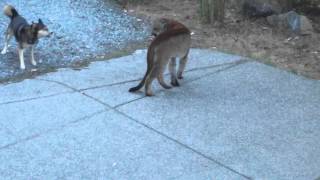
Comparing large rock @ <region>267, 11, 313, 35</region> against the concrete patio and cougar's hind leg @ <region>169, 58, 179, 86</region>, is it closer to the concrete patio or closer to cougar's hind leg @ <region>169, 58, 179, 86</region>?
the concrete patio

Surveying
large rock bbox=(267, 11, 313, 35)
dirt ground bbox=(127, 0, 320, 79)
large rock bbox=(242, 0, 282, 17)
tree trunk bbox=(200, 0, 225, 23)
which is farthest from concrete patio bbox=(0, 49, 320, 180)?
large rock bbox=(242, 0, 282, 17)

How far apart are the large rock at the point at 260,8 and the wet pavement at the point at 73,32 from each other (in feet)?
6.66

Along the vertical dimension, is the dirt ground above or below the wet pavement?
below

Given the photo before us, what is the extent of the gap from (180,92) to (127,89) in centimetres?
69

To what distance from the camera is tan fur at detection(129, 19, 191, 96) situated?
6.75 metres

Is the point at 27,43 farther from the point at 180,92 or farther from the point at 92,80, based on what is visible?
the point at 180,92

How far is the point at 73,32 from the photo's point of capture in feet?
32.8

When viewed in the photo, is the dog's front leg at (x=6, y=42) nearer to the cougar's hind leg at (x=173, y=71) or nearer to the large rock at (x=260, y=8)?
the cougar's hind leg at (x=173, y=71)

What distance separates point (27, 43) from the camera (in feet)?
27.1

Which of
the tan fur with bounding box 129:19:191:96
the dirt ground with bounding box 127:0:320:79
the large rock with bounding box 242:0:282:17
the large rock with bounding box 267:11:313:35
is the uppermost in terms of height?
the tan fur with bounding box 129:19:191:96

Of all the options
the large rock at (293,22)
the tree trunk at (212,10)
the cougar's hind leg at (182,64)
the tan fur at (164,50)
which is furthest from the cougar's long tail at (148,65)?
the large rock at (293,22)

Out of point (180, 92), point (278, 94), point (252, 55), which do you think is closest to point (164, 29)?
point (180, 92)

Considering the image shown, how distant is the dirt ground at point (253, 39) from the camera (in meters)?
8.60

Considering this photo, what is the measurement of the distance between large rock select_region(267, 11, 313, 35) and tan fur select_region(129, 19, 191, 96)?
3.38m
